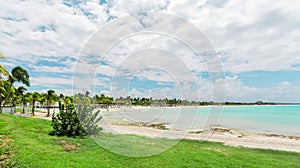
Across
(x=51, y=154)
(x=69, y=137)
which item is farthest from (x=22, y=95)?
(x=51, y=154)

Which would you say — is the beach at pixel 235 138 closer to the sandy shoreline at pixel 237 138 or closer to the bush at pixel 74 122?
the sandy shoreline at pixel 237 138

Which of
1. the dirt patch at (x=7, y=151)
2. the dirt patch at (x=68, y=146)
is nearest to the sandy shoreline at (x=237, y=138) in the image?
the dirt patch at (x=68, y=146)

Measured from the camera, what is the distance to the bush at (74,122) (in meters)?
14.3

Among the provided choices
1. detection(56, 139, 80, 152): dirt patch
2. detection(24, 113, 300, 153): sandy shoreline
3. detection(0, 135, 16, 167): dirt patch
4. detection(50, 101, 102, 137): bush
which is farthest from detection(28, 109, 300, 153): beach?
detection(0, 135, 16, 167): dirt patch

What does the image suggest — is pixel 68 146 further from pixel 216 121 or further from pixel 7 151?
pixel 216 121

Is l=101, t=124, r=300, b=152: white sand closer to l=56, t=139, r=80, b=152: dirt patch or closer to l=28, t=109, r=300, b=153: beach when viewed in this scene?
l=28, t=109, r=300, b=153: beach

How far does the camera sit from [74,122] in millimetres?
14562

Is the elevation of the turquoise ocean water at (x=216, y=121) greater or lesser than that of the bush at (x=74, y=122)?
lesser

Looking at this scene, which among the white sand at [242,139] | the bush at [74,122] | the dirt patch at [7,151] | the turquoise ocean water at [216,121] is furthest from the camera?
the turquoise ocean water at [216,121]

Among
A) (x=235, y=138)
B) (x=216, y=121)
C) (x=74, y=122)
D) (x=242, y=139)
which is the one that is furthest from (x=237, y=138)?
(x=216, y=121)

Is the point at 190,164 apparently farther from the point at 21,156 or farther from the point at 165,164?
the point at 21,156

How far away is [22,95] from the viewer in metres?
60.9

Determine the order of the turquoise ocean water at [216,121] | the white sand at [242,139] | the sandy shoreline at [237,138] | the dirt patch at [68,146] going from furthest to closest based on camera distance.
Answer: the turquoise ocean water at [216,121], the sandy shoreline at [237,138], the white sand at [242,139], the dirt patch at [68,146]

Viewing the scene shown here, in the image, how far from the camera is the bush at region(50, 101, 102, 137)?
1431 centimetres
